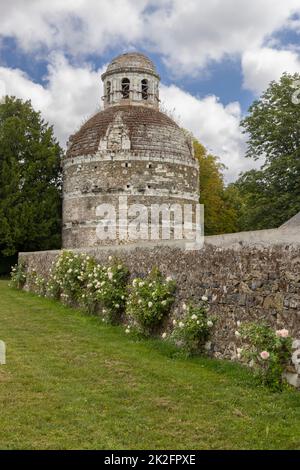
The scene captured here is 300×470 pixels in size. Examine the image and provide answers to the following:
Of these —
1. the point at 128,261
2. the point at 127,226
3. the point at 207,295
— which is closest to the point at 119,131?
the point at 127,226

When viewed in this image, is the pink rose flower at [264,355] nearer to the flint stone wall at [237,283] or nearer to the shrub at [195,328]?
the flint stone wall at [237,283]

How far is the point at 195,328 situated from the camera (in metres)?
7.39

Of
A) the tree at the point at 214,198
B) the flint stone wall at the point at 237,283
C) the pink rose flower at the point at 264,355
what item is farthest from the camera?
the tree at the point at 214,198

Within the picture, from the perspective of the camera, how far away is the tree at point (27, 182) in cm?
3016

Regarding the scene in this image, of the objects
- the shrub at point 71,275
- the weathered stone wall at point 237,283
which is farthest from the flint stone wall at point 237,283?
the shrub at point 71,275

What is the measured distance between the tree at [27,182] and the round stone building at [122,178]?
137 centimetres

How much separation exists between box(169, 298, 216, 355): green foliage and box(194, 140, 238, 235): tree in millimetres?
29406

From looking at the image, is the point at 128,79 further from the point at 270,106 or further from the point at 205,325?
the point at 205,325

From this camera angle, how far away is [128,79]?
1337 inches

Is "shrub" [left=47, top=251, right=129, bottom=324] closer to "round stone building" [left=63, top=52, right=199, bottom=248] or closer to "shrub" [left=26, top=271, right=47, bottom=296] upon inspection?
"shrub" [left=26, top=271, right=47, bottom=296]

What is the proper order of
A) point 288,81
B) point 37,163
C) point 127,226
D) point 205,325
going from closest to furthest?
point 205,325 < point 288,81 < point 127,226 < point 37,163

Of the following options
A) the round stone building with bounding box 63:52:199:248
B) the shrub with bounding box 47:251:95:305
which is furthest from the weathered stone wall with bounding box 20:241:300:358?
the round stone building with bounding box 63:52:199:248

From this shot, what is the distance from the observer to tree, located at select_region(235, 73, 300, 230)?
23.3 m
